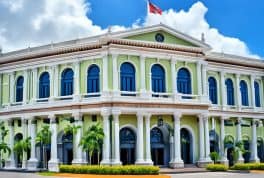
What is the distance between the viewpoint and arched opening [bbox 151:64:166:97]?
39.5 meters

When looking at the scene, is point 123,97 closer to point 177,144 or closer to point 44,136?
point 177,144

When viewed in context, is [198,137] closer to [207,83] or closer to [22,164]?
[207,83]

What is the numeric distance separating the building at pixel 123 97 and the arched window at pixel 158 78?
93mm

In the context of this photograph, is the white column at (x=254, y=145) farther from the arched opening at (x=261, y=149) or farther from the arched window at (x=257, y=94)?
the arched window at (x=257, y=94)

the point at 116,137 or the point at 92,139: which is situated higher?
the point at 116,137

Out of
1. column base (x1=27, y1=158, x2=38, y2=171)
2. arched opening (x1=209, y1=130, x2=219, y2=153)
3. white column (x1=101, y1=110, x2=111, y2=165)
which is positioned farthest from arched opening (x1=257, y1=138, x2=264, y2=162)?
column base (x1=27, y1=158, x2=38, y2=171)

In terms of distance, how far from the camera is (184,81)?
40.9 metres

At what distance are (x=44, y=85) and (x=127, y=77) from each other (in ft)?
29.0

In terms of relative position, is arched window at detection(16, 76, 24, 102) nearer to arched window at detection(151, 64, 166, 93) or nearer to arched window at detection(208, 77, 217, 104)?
arched window at detection(151, 64, 166, 93)

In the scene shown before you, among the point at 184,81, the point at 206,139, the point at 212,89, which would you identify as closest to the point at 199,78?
the point at 184,81

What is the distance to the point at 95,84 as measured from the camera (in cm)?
3894

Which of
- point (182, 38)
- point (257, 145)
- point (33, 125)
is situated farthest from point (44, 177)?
point (257, 145)

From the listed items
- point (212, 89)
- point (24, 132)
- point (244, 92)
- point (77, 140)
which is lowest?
point (77, 140)

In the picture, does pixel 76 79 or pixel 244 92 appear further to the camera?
pixel 244 92
